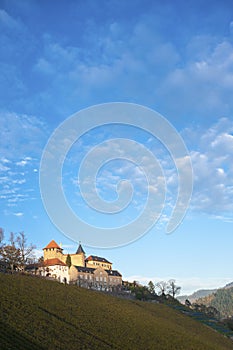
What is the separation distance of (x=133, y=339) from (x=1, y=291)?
14.3 metres

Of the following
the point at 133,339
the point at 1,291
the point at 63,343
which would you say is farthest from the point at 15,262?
the point at 63,343

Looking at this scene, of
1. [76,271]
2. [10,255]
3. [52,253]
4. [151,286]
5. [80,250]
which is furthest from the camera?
[80,250]

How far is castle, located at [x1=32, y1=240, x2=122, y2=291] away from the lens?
8488 cm

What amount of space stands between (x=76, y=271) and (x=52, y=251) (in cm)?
867

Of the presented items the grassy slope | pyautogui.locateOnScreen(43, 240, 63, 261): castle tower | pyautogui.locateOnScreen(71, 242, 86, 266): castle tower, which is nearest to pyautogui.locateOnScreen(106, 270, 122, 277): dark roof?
pyautogui.locateOnScreen(71, 242, 86, 266): castle tower

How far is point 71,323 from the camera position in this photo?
33.7 m

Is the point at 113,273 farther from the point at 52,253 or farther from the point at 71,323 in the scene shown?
the point at 71,323

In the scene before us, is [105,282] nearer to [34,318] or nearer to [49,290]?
[49,290]

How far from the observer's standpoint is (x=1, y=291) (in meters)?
36.9

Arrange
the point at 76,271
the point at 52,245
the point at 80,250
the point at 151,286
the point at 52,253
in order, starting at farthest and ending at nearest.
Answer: the point at 80,250 < the point at 151,286 < the point at 52,245 < the point at 52,253 < the point at 76,271

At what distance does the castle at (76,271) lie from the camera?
84.9m

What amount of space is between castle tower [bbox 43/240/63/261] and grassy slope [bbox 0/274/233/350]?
4361 cm

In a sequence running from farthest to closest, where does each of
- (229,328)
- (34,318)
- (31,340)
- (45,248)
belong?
1. (45,248)
2. (229,328)
3. (34,318)
4. (31,340)

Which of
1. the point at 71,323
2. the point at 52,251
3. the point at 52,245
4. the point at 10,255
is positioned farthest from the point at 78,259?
the point at 71,323
